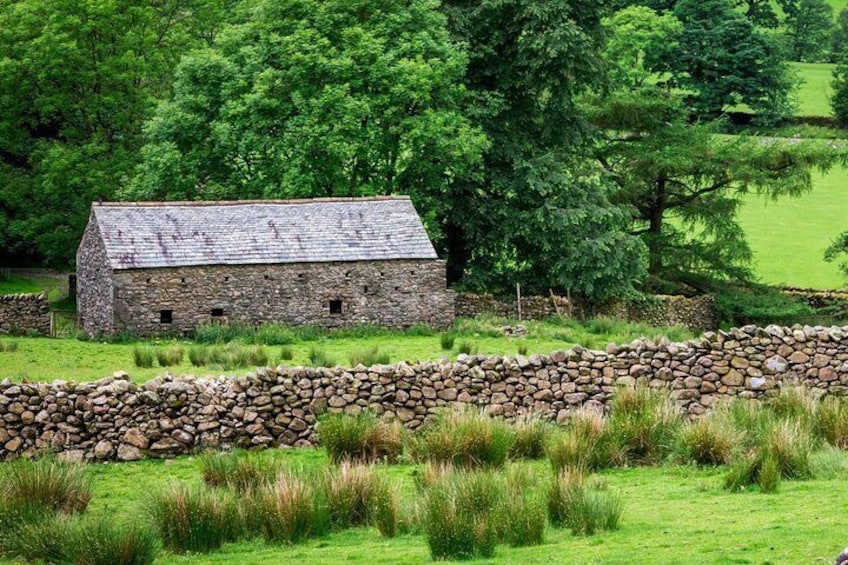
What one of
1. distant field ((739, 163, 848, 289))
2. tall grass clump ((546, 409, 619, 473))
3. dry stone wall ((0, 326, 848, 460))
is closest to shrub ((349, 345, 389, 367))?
dry stone wall ((0, 326, 848, 460))

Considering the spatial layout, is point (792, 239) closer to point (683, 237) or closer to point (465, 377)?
point (683, 237)

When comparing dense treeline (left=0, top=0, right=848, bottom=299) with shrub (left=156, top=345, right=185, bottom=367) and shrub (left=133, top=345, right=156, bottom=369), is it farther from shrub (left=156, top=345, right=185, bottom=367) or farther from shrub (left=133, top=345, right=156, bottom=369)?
shrub (left=133, top=345, right=156, bottom=369)

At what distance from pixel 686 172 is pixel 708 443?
1098 inches

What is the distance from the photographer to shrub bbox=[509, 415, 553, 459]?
60.0ft

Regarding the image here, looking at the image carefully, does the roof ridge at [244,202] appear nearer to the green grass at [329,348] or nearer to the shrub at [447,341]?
the green grass at [329,348]

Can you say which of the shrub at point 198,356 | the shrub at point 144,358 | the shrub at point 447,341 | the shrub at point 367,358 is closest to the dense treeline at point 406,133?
the shrub at point 447,341

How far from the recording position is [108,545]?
13.1 metres

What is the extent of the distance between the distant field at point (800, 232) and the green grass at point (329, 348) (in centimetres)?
1633

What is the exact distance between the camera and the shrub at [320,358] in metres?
25.6

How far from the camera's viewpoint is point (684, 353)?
2162 cm

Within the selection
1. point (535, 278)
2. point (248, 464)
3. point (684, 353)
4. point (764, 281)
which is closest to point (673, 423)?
point (684, 353)

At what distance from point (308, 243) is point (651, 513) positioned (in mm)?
19697

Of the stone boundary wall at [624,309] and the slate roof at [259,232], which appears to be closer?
the slate roof at [259,232]

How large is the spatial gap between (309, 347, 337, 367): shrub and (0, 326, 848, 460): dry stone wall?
186 inches
